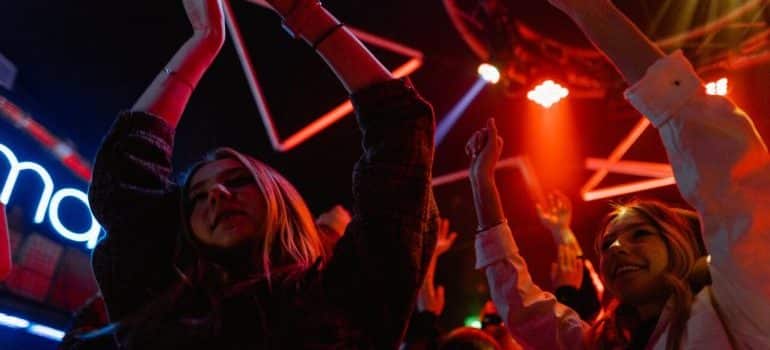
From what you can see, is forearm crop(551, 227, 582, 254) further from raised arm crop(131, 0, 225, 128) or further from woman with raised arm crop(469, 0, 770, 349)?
raised arm crop(131, 0, 225, 128)

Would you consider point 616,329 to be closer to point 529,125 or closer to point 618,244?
point 618,244

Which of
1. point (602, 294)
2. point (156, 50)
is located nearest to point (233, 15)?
point (156, 50)

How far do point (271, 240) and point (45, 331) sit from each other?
3.58m

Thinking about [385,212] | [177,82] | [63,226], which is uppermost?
[63,226]

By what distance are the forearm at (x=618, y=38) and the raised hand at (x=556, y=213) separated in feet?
5.65

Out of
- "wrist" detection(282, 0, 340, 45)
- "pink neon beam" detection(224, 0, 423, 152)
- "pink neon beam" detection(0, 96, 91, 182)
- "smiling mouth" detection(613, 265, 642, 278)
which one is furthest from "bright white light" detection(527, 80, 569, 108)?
"wrist" detection(282, 0, 340, 45)

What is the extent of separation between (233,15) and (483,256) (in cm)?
341

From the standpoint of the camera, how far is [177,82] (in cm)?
128

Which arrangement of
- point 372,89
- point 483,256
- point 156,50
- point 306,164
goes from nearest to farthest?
1. point 372,89
2. point 483,256
3. point 156,50
4. point 306,164

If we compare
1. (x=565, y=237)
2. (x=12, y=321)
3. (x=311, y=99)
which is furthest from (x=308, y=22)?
(x=311, y=99)

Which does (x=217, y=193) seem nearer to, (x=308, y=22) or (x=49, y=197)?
(x=308, y=22)

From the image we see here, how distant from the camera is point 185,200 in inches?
41.6

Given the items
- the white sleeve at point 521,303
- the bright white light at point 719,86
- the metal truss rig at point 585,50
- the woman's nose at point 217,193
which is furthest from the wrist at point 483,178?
the bright white light at point 719,86

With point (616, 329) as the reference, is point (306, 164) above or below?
above
